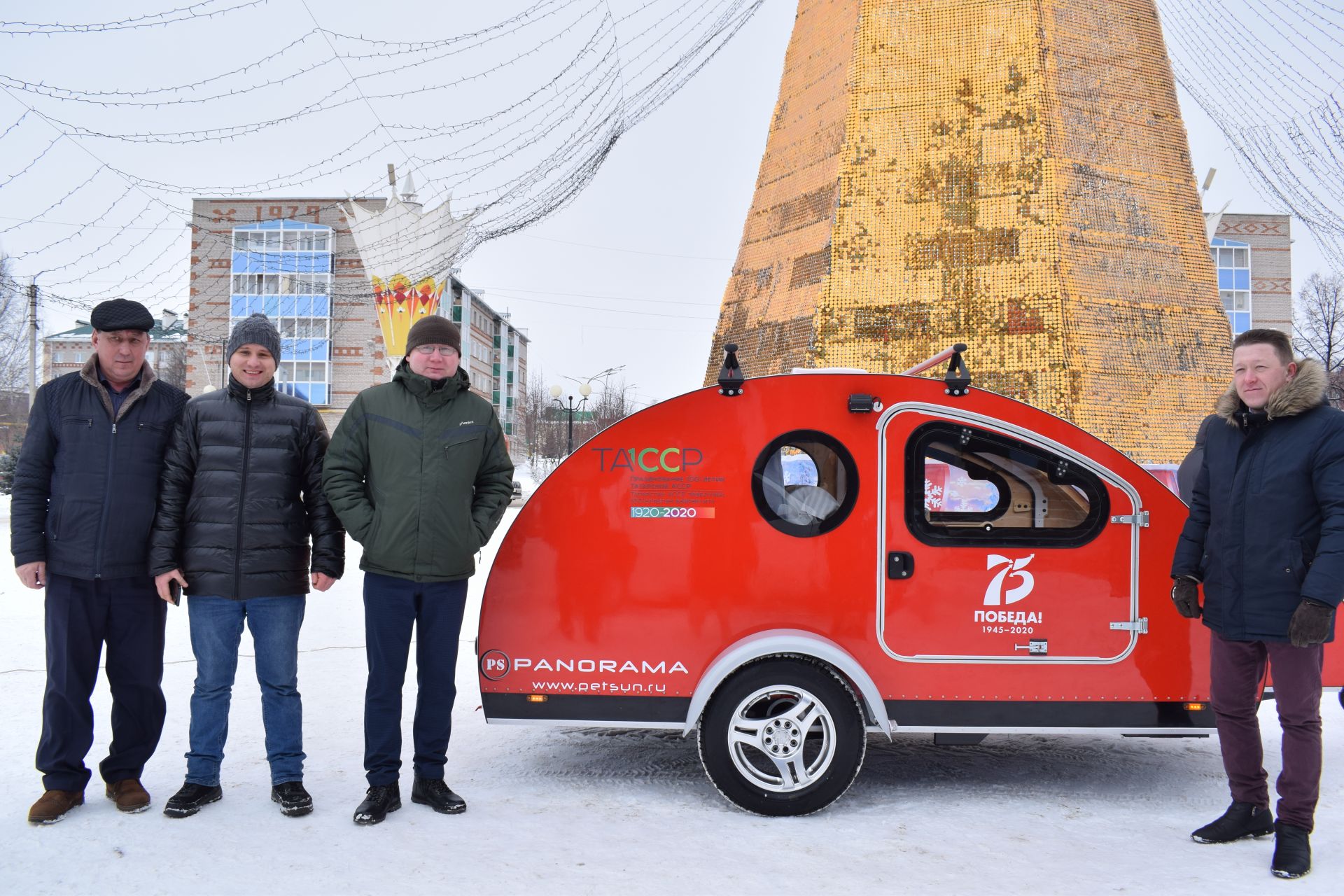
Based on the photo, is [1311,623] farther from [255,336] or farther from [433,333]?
[255,336]

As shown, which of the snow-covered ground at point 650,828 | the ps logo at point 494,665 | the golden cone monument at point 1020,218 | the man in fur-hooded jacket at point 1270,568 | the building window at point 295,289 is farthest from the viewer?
the building window at point 295,289

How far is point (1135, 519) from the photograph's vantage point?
4656 mm

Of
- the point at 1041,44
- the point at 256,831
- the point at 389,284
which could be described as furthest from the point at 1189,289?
the point at 389,284

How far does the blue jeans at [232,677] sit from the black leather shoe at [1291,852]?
412 centimetres

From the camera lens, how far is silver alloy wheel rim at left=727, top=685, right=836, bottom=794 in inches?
178

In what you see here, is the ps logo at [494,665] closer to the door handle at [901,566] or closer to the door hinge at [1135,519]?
the door handle at [901,566]

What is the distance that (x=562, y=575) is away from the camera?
15.5 feet

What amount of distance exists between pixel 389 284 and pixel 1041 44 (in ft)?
89.2

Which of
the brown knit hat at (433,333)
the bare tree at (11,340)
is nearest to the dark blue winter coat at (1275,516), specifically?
the brown knit hat at (433,333)

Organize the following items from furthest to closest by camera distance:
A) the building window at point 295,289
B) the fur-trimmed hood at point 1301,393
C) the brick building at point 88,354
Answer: the brick building at point 88,354 → the building window at point 295,289 → the fur-trimmed hood at point 1301,393

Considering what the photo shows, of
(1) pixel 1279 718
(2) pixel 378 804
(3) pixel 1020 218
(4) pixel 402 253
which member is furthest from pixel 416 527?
(4) pixel 402 253

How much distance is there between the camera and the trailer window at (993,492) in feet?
15.3

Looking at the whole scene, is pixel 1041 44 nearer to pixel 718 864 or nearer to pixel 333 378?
pixel 718 864

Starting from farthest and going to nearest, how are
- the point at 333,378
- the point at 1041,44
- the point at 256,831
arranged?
the point at 333,378
the point at 1041,44
the point at 256,831
